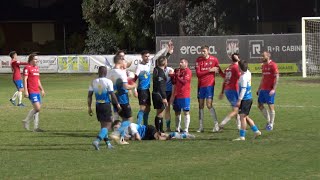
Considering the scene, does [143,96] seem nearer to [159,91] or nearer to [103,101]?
[159,91]

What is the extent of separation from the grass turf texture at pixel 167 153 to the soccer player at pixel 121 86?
2.14ft

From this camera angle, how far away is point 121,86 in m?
16.4

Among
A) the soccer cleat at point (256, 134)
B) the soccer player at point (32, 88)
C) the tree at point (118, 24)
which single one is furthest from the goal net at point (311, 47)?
the soccer cleat at point (256, 134)

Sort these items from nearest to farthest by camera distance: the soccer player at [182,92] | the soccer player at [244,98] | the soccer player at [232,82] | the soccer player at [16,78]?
1. the soccer player at [244,98]
2. the soccer player at [182,92]
3. the soccer player at [232,82]
4. the soccer player at [16,78]

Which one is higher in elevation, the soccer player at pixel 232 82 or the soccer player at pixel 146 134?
the soccer player at pixel 232 82

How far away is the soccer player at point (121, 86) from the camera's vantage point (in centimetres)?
1625

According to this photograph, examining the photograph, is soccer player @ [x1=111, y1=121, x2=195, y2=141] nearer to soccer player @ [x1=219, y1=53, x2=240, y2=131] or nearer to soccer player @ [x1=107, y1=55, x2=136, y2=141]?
soccer player @ [x1=107, y1=55, x2=136, y2=141]

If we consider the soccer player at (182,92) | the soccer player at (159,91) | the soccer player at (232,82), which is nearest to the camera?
the soccer player at (159,91)

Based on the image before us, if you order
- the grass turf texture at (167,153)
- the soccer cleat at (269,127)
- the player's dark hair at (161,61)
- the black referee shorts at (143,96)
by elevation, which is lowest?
the grass turf texture at (167,153)

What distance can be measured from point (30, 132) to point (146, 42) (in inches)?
1437

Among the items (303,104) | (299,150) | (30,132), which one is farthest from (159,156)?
(303,104)

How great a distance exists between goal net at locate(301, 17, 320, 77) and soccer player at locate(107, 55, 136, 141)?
2398cm

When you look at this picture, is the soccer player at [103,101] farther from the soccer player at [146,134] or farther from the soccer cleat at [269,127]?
the soccer cleat at [269,127]

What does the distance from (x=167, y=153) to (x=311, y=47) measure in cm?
2717
